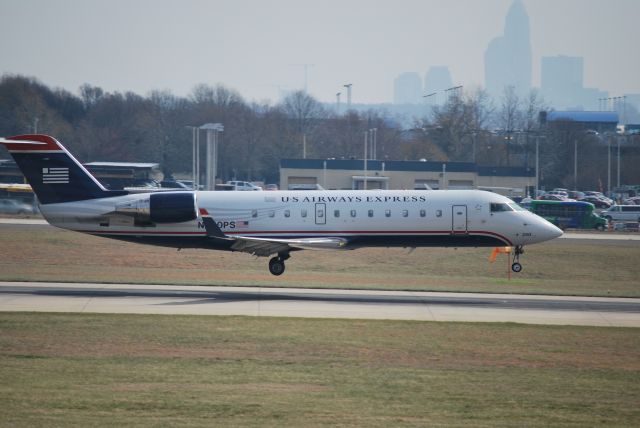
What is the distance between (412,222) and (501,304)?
540cm

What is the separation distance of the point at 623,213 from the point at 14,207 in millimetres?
48644

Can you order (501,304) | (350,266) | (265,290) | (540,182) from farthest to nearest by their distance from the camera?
(540,182), (350,266), (265,290), (501,304)

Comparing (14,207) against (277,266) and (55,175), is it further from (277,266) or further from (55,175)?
(277,266)

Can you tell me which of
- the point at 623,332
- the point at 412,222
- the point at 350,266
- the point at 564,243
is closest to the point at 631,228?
the point at 564,243

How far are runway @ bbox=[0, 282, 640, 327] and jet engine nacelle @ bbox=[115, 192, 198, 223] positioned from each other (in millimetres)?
2650

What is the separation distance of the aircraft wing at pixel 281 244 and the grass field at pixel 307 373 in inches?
317

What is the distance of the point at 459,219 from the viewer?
1469 inches

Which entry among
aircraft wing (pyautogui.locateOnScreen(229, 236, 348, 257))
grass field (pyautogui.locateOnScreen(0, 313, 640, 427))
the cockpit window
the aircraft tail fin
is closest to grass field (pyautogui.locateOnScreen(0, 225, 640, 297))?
aircraft wing (pyautogui.locateOnScreen(229, 236, 348, 257))

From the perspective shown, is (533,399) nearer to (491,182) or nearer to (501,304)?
(501,304)

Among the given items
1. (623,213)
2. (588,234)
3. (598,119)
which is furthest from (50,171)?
(598,119)

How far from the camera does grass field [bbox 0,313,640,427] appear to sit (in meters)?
17.6

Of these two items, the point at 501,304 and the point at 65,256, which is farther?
the point at 65,256

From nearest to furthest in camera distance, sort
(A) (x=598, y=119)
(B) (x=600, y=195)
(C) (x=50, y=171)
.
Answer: (C) (x=50, y=171), (B) (x=600, y=195), (A) (x=598, y=119)

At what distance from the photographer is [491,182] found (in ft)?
327
